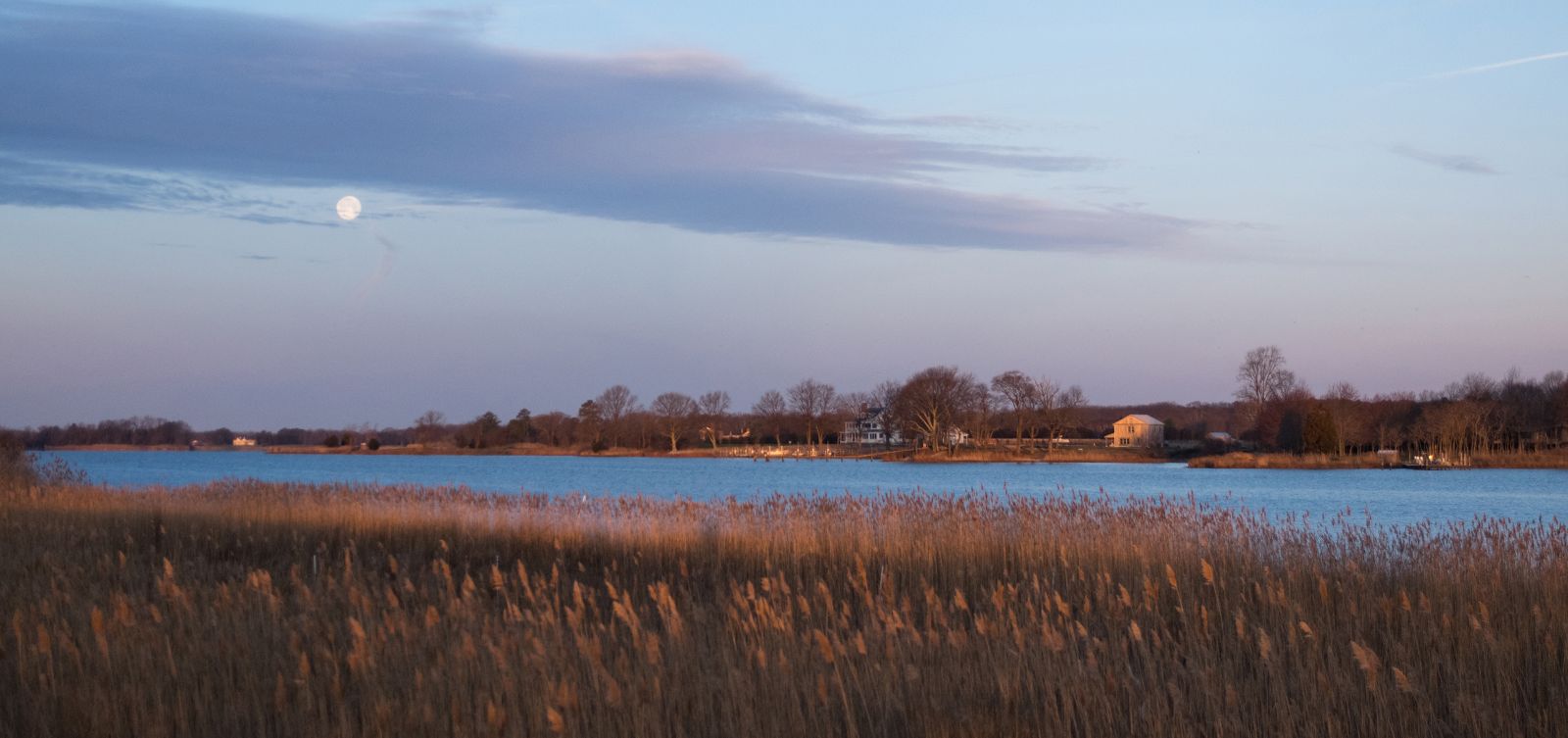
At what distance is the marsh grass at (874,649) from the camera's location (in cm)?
502

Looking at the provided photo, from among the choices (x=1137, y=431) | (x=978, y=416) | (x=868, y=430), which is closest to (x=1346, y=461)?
(x=978, y=416)

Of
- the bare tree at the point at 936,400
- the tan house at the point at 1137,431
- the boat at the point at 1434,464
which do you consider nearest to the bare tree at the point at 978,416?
the bare tree at the point at 936,400

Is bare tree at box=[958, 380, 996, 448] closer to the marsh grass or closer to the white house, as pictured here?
the white house

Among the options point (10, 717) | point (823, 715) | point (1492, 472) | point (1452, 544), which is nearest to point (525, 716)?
point (823, 715)

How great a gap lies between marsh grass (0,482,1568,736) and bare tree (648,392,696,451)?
11345 centimetres

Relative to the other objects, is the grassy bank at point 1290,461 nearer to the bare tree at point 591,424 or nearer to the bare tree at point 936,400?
the bare tree at point 936,400

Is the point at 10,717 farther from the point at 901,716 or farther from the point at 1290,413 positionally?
the point at 1290,413

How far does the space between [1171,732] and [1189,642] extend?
1915 mm

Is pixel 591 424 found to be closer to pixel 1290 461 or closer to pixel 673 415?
pixel 673 415

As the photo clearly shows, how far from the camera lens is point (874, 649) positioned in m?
5.91

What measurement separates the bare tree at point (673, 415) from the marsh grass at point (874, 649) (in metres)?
113

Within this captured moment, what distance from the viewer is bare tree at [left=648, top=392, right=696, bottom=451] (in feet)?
411

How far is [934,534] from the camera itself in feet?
41.1

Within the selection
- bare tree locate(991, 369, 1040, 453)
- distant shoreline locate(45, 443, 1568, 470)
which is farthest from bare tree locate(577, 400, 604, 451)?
bare tree locate(991, 369, 1040, 453)
